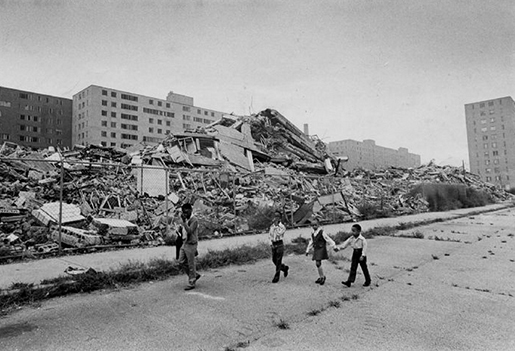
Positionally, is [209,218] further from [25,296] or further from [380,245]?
[25,296]

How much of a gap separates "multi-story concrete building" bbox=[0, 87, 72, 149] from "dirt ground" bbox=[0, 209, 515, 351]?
3005 inches

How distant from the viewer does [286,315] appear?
14.5 feet

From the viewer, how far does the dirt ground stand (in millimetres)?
3604

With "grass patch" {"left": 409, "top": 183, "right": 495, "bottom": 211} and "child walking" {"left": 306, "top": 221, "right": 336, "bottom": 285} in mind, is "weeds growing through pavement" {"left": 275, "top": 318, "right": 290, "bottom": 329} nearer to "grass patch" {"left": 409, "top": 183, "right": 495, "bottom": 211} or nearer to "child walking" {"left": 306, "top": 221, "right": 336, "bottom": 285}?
"child walking" {"left": 306, "top": 221, "right": 336, "bottom": 285}

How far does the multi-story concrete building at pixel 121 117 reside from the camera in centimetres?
7156

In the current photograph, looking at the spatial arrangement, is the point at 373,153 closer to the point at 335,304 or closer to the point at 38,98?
the point at 38,98

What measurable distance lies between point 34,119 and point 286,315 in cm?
8263

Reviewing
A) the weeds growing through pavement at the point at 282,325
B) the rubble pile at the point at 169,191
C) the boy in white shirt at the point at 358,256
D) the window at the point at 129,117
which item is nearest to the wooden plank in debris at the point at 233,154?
the rubble pile at the point at 169,191

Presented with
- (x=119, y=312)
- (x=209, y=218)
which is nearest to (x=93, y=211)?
(x=209, y=218)

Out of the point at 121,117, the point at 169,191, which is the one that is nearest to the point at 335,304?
the point at 169,191

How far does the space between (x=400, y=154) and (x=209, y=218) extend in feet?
347

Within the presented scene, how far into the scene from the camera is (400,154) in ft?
350

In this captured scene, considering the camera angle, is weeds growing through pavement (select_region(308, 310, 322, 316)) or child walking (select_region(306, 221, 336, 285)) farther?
child walking (select_region(306, 221, 336, 285))

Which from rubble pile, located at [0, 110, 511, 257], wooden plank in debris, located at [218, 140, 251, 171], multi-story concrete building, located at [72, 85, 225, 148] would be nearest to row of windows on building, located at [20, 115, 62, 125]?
multi-story concrete building, located at [72, 85, 225, 148]
